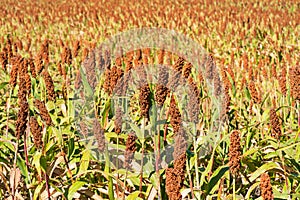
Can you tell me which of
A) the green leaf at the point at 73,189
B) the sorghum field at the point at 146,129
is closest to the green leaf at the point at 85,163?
the sorghum field at the point at 146,129

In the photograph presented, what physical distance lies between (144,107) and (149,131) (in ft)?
3.00

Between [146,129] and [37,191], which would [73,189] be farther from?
[146,129]

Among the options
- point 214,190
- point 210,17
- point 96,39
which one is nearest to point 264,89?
point 214,190

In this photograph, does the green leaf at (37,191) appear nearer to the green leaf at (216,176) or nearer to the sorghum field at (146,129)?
the sorghum field at (146,129)

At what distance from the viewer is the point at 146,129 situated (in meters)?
2.52

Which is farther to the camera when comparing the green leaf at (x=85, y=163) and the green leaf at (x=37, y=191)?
the green leaf at (x=85, y=163)

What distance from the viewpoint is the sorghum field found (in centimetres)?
182

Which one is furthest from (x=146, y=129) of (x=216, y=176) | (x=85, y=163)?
(x=216, y=176)

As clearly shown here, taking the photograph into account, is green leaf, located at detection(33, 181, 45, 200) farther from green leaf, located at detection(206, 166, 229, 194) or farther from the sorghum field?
green leaf, located at detection(206, 166, 229, 194)

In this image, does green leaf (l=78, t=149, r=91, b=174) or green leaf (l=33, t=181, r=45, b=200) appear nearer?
green leaf (l=33, t=181, r=45, b=200)

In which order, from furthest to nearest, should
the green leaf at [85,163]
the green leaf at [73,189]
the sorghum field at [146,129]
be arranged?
1. the green leaf at [85,163]
2. the green leaf at [73,189]
3. the sorghum field at [146,129]

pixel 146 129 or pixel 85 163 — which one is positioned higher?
pixel 146 129

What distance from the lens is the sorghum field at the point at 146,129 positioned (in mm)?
1815

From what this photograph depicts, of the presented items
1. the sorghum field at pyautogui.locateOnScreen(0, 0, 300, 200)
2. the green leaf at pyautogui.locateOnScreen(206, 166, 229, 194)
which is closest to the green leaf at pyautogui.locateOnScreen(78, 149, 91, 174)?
the sorghum field at pyautogui.locateOnScreen(0, 0, 300, 200)
